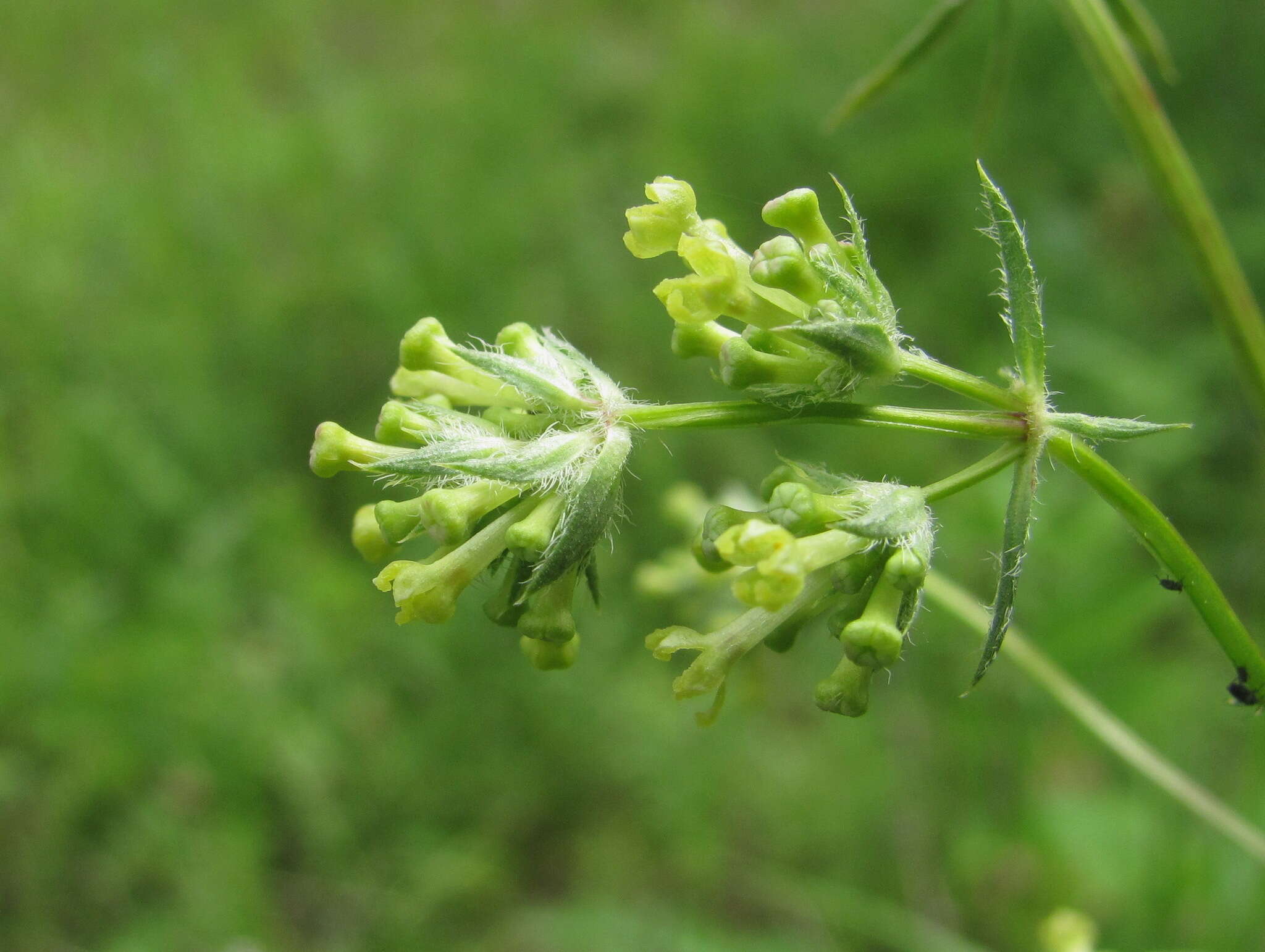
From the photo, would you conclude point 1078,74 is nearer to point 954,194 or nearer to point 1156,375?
point 954,194

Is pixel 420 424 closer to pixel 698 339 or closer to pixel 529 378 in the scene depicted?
pixel 529 378

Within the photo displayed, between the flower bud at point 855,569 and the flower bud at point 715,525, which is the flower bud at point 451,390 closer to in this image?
the flower bud at point 715,525

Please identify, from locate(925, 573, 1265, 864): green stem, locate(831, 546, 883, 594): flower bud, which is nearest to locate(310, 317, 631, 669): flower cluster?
locate(831, 546, 883, 594): flower bud

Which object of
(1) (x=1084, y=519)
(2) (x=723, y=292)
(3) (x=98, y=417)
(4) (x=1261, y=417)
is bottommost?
(1) (x=1084, y=519)

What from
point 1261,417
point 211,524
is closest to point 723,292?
point 1261,417

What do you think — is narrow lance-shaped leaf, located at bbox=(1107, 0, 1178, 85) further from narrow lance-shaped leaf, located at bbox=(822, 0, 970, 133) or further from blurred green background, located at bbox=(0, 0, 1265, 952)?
blurred green background, located at bbox=(0, 0, 1265, 952)

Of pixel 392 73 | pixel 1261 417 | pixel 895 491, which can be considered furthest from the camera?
pixel 392 73
